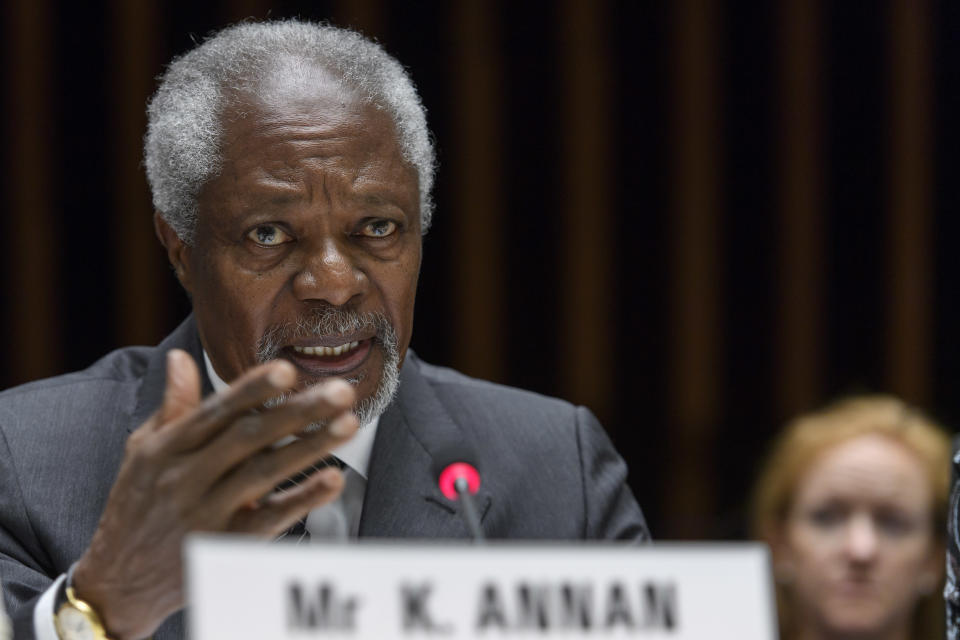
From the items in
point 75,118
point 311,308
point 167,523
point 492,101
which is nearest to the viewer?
point 167,523

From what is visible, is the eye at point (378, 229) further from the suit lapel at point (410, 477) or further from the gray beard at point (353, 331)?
the suit lapel at point (410, 477)

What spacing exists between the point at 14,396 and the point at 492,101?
6.46 feet

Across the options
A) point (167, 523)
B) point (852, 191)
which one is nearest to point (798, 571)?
point (852, 191)

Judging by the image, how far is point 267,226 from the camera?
4.87 ft

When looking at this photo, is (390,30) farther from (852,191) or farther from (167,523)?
(167,523)

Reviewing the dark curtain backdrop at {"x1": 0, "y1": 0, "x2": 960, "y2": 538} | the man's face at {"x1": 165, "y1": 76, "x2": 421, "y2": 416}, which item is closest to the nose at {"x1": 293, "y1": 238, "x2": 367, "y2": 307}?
the man's face at {"x1": 165, "y1": 76, "x2": 421, "y2": 416}

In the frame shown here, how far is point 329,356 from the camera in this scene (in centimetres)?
151

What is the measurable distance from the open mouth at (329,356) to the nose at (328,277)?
0.06 m

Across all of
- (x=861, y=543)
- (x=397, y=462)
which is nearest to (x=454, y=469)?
(x=397, y=462)

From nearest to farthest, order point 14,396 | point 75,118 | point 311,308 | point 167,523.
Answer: point 167,523, point 311,308, point 14,396, point 75,118

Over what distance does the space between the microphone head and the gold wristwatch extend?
1.23ft

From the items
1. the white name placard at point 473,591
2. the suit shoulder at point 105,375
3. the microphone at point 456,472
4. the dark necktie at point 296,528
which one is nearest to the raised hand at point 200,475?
the white name placard at point 473,591

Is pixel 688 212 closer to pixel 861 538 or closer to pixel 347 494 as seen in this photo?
pixel 861 538

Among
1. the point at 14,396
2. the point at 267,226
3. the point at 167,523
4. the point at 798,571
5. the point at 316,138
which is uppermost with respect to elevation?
the point at 316,138
